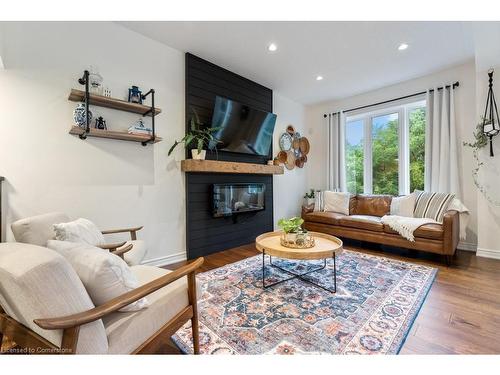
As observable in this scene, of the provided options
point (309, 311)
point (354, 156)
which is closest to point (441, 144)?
point (354, 156)

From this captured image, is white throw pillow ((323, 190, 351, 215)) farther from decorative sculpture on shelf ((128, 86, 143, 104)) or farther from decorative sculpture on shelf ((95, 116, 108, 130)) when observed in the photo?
decorative sculpture on shelf ((95, 116, 108, 130))

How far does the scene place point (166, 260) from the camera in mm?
2936

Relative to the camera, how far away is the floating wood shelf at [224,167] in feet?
9.86

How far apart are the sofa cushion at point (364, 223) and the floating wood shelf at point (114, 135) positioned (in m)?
2.98

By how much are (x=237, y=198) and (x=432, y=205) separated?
2.78m

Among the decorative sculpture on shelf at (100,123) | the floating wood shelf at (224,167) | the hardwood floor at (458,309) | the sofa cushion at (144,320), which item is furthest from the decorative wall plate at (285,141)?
the sofa cushion at (144,320)

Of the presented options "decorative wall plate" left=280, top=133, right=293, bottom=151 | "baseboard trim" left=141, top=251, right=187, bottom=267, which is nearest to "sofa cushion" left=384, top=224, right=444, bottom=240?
"decorative wall plate" left=280, top=133, right=293, bottom=151

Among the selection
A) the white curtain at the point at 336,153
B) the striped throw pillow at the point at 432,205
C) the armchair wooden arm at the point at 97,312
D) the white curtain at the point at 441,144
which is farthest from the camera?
the white curtain at the point at 336,153

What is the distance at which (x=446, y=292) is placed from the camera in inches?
84.1

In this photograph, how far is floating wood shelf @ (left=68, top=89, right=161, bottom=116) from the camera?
2.19 metres

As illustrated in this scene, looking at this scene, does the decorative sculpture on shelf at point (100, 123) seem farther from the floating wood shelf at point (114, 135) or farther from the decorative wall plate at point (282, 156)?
the decorative wall plate at point (282, 156)

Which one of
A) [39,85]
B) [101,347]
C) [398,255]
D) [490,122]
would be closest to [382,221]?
[398,255]

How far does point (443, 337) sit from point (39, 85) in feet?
12.3
